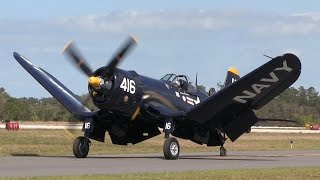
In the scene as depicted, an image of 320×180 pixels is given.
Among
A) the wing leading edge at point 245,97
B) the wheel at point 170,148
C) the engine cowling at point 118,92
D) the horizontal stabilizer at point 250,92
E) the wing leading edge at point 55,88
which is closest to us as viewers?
the horizontal stabilizer at point 250,92

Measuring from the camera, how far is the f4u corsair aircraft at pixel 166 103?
2442 cm

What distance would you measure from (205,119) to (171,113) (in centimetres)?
138

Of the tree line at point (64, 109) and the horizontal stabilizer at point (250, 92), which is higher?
the tree line at point (64, 109)

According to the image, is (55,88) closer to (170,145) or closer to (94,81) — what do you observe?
(94,81)

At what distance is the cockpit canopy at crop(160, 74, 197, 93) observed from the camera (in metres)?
28.1

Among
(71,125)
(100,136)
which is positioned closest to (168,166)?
(100,136)

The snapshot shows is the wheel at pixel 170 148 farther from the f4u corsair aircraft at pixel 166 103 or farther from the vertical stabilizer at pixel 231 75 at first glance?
the vertical stabilizer at pixel 231 75

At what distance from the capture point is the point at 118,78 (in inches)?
966

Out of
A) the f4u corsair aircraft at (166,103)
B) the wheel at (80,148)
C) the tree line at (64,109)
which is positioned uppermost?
the tree line at (64,109)

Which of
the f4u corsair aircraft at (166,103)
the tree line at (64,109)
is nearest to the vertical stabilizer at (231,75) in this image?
the f4u corsair aircraft at (166,103)

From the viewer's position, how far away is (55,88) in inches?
1193

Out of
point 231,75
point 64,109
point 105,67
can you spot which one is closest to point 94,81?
point 105,67

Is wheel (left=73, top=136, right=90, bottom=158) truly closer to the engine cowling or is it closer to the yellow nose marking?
the engine cowling

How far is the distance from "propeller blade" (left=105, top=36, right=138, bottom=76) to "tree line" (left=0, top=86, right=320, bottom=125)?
55639 millimetres
